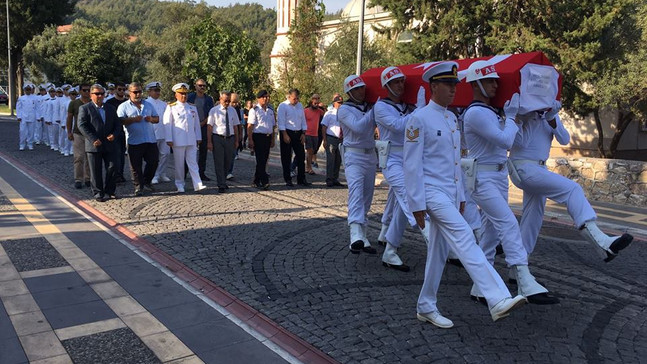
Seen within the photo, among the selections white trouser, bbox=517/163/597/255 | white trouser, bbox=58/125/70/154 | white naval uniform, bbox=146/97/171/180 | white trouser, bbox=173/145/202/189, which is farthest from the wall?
white trouser, bbox=58/125/70/154

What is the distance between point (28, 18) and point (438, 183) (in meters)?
49.7

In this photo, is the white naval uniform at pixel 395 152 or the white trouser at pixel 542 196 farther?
the white naval uniform at pixel 395 152

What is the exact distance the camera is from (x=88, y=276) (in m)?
5.62

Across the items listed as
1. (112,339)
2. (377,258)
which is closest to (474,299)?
(377,258)

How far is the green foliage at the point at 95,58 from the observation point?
1452 inches

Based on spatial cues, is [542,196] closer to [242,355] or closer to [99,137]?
[242,355]

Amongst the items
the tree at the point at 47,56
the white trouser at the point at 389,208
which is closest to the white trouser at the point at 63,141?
the white trouser at the point at 389,208

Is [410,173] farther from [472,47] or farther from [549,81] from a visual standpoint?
[472,47]

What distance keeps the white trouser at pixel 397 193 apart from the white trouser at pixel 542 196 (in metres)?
1.17

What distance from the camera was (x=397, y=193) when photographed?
18.9ft

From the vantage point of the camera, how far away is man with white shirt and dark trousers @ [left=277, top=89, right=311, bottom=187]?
37.4ft

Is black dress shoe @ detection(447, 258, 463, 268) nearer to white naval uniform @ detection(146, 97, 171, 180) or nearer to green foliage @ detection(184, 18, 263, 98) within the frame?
white naval uniform @ detection(146, 97, 171, 180)

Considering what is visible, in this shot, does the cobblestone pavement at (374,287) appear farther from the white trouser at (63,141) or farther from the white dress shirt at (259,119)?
the white trouser at (63,141)

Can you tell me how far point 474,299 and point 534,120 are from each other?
1834 mm
